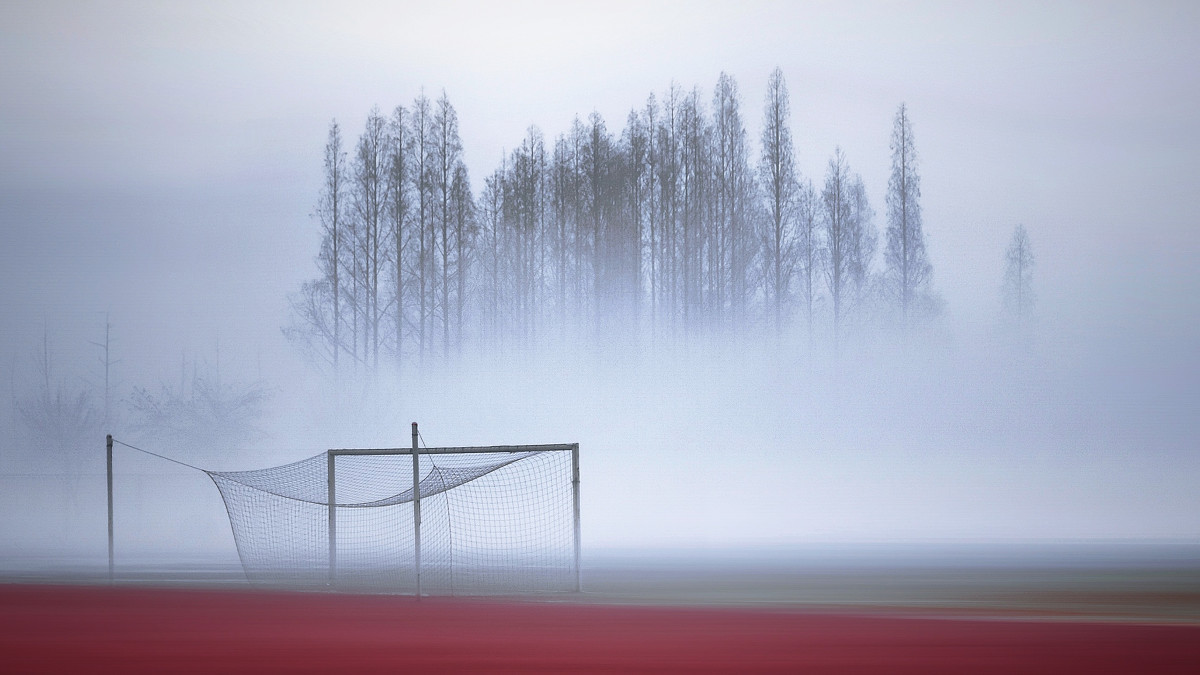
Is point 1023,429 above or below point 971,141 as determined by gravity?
below

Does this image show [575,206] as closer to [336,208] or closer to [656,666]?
[336,208]

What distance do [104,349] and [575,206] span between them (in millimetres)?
11966

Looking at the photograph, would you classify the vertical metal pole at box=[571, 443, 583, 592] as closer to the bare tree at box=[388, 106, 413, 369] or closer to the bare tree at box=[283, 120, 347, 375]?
the bare tree at box=[388, 106, 413, 369]

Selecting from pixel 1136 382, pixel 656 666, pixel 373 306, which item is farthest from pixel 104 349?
pixel 656 666

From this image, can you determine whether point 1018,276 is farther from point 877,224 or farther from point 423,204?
point 423,204

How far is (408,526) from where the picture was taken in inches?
884

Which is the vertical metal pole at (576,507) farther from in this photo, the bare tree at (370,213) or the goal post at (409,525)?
the bare tree at (370,213)

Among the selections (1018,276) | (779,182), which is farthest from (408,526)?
(1018,276)

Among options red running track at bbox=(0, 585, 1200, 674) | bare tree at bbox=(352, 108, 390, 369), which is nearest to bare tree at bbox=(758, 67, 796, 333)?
bare tree at bbox=(352, 108, 390, 369)

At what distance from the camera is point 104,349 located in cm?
2845

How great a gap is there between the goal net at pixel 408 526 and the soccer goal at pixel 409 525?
3cm

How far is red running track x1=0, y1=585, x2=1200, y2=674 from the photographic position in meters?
5.93

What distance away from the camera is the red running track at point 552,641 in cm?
593

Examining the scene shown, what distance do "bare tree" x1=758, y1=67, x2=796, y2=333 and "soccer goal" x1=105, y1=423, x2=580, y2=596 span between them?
666cm
